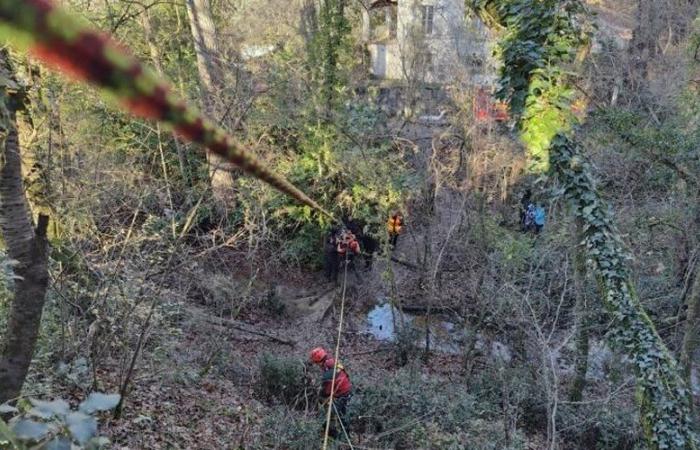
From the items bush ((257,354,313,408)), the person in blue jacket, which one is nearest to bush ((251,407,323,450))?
bush ((257,354,313,408))

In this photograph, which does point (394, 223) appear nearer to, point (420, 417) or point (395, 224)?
point (395, 224)

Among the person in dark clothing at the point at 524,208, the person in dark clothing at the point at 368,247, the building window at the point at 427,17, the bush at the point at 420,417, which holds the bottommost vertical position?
the bush at the point at 420,417

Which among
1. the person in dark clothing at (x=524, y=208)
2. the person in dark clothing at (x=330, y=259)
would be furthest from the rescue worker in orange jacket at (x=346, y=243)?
the person in dark clothing at (x=524, y=208)

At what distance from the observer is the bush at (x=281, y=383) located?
8.79 m

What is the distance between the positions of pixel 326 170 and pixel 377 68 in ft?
48.5

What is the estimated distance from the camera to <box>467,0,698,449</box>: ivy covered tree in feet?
23.5

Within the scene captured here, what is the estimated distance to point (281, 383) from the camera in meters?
8.87

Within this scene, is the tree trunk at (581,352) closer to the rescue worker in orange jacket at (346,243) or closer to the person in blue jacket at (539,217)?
the rescue worker in orange jacket at (346,243)

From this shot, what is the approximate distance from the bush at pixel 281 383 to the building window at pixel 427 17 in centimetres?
1437

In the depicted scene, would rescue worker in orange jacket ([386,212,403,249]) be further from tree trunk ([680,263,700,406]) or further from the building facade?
tree trunk ([680,263,700,406])

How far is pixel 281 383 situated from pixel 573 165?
5652 mm

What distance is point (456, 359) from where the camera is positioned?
12.2m

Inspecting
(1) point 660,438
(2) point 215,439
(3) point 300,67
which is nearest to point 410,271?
(3) point 300,67

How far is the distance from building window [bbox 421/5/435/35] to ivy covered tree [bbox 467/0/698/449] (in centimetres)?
1244
